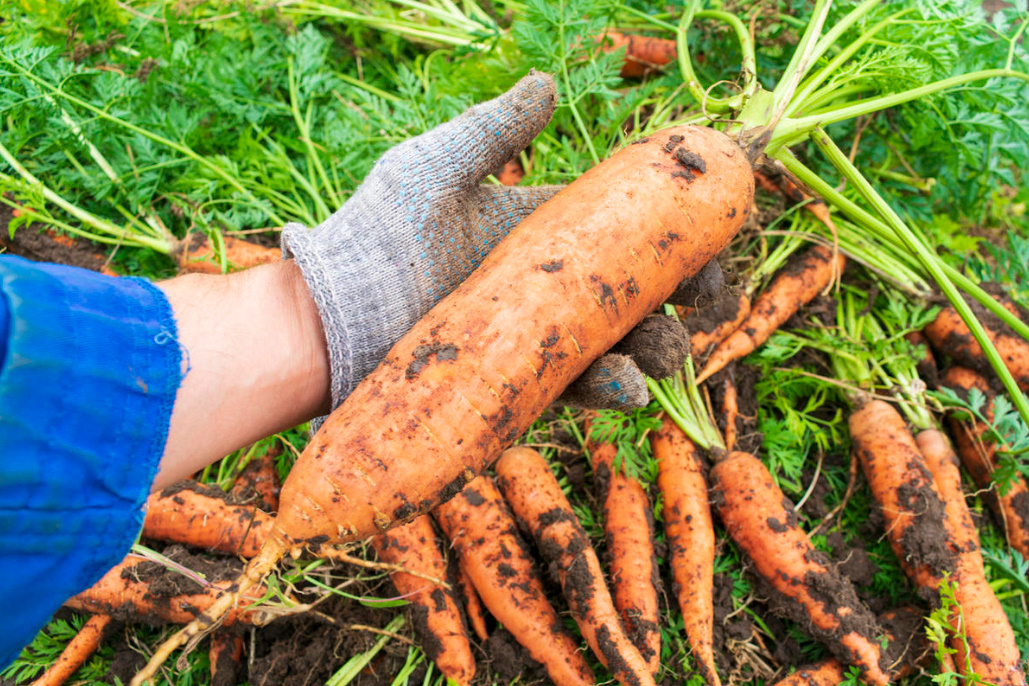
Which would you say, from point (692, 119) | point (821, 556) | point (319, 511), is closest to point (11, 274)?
point (319, 511)

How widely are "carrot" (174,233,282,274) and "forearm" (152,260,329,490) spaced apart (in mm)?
941

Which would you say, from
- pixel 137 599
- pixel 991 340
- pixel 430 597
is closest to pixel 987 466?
pixel 991 340

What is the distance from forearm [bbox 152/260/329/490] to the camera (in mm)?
1465

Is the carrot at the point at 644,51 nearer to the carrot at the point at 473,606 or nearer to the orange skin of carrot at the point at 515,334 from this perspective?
the orange skin of carrot at the point at 515,334

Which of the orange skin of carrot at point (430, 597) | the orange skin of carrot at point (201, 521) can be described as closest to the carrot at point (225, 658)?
the orange skin of carrot at point (201, 521)

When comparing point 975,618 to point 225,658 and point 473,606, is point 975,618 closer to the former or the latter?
point 473,606

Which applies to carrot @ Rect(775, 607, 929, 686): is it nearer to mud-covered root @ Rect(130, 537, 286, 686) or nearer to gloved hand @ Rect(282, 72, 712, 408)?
gloved hand @ Rect(282, 72, 712, 408)

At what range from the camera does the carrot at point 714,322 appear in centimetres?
252

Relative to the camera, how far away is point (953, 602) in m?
1.99

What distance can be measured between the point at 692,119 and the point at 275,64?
6.38ft

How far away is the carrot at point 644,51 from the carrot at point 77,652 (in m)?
3.37

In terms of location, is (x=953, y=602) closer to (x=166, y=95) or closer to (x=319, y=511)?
(x=319, y=511)

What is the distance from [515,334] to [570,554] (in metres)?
0.98

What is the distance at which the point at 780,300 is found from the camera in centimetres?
273
